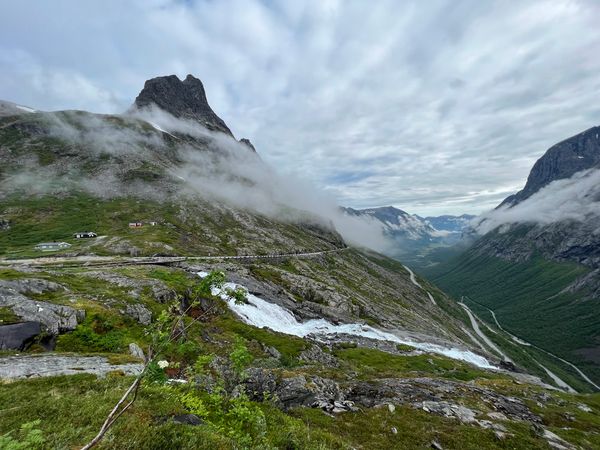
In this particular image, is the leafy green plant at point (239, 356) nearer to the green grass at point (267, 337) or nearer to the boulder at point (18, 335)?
the boulder at point (18, 335)

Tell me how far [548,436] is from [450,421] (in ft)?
32.2

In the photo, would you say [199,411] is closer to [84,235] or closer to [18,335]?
[18,335]

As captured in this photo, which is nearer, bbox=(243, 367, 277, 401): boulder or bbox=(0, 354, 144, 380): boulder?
bbox=(0, 354, 144, 380): boulder

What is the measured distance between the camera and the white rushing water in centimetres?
7712

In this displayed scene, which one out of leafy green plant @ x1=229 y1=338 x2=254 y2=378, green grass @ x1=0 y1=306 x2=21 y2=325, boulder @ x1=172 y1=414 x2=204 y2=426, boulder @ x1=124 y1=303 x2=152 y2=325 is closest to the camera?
leafy green plant @ x1=229 y1=338 x2=254 y2=378

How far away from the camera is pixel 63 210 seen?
188 meters

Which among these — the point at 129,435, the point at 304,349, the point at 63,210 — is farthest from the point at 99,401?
the point at 63,210

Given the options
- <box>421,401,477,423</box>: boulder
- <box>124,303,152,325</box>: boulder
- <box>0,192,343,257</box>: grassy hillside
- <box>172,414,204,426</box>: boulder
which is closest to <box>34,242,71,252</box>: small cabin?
<box>0,192,343,257</box>: grassy hillside

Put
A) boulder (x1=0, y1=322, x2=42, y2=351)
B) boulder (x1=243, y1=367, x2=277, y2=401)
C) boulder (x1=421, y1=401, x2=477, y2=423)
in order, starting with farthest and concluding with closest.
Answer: boulder (x1=243, y1=367, x2=277, y2=401), boulder (x1=421, y1=401, x2=477, y2=423), boulder (x1=0, y1=322, x2=42, y2=351)

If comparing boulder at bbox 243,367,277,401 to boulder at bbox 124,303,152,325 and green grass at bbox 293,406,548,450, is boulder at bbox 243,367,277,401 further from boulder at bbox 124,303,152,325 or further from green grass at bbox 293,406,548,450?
boulder at bbox 124,303,152,325

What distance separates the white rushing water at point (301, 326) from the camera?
77.1 metres

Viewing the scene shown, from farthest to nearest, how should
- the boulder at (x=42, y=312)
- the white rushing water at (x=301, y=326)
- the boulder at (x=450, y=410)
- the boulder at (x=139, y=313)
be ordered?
the white rushing water at (x=301, y=326), the boulder at (x=139, y=313), the boulder at (x=42, y=312), the boulder at (x=450, y=410)

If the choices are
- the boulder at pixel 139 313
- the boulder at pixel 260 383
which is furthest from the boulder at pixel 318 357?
the boulder at pixel 139 313

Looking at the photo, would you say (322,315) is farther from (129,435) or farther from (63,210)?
(63,210)
